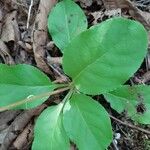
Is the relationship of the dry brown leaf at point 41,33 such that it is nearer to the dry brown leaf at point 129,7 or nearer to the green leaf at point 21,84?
the green leaf at point 21,84

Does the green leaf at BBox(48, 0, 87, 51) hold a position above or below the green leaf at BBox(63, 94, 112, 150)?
above

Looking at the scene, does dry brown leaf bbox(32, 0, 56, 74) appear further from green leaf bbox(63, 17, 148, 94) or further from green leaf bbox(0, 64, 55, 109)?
green leaf bbox(63, 17, 148, 94)

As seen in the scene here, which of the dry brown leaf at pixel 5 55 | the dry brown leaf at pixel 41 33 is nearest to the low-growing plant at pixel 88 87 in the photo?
the dry brown leaf at pixel 41 33

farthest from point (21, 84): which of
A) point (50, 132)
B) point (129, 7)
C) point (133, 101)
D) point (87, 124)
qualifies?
point (129, 7)

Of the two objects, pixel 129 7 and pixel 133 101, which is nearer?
pixel 133 101

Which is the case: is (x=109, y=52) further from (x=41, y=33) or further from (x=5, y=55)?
(x=5, y=55)

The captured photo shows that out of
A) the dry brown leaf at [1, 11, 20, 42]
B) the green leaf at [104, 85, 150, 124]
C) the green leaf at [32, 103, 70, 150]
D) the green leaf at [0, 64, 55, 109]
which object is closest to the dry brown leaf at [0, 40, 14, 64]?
the dry brown leaf at [1, 11, 20, 42]
